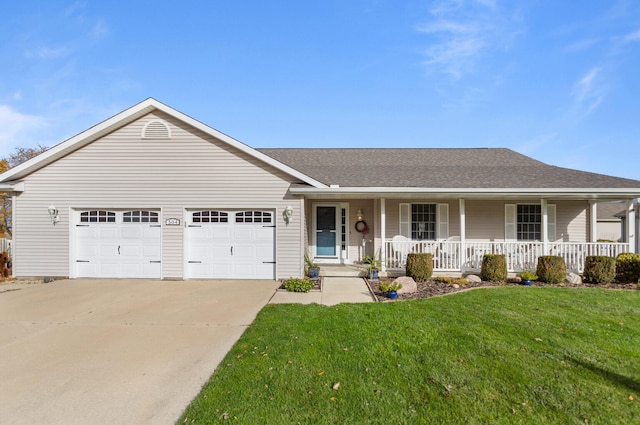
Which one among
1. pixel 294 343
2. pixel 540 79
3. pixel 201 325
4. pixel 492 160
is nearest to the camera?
pixel 294 343

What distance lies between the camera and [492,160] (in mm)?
12562

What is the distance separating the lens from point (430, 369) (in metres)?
3.49

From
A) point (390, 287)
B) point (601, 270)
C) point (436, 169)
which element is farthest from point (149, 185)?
point (601, 270)

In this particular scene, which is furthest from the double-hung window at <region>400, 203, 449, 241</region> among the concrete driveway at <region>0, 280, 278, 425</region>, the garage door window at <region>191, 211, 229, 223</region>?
the garage door window at <region>191, 211, 229, 223</region>

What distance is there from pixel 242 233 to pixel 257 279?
1475 millimetres

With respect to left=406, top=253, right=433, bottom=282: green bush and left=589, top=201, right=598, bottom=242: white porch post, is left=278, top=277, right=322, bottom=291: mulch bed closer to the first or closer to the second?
left=406, top=253, right=433, bottom=282: green bush

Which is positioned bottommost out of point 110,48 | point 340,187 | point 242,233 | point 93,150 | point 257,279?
point 257,279

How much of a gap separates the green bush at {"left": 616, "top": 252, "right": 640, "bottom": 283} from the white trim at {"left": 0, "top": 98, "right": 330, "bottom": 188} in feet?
29.2

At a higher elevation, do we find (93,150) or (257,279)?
(93,150)

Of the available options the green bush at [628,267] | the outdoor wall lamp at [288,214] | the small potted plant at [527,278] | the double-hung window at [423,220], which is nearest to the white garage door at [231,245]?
the outdoor wall lamp at [288,214]

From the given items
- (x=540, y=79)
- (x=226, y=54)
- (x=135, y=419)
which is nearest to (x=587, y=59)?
(x=540, y=79)

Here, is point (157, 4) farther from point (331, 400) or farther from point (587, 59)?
point (587, 59)

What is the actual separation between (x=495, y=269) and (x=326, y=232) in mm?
5526

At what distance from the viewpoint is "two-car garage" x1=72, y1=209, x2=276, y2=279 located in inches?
358
